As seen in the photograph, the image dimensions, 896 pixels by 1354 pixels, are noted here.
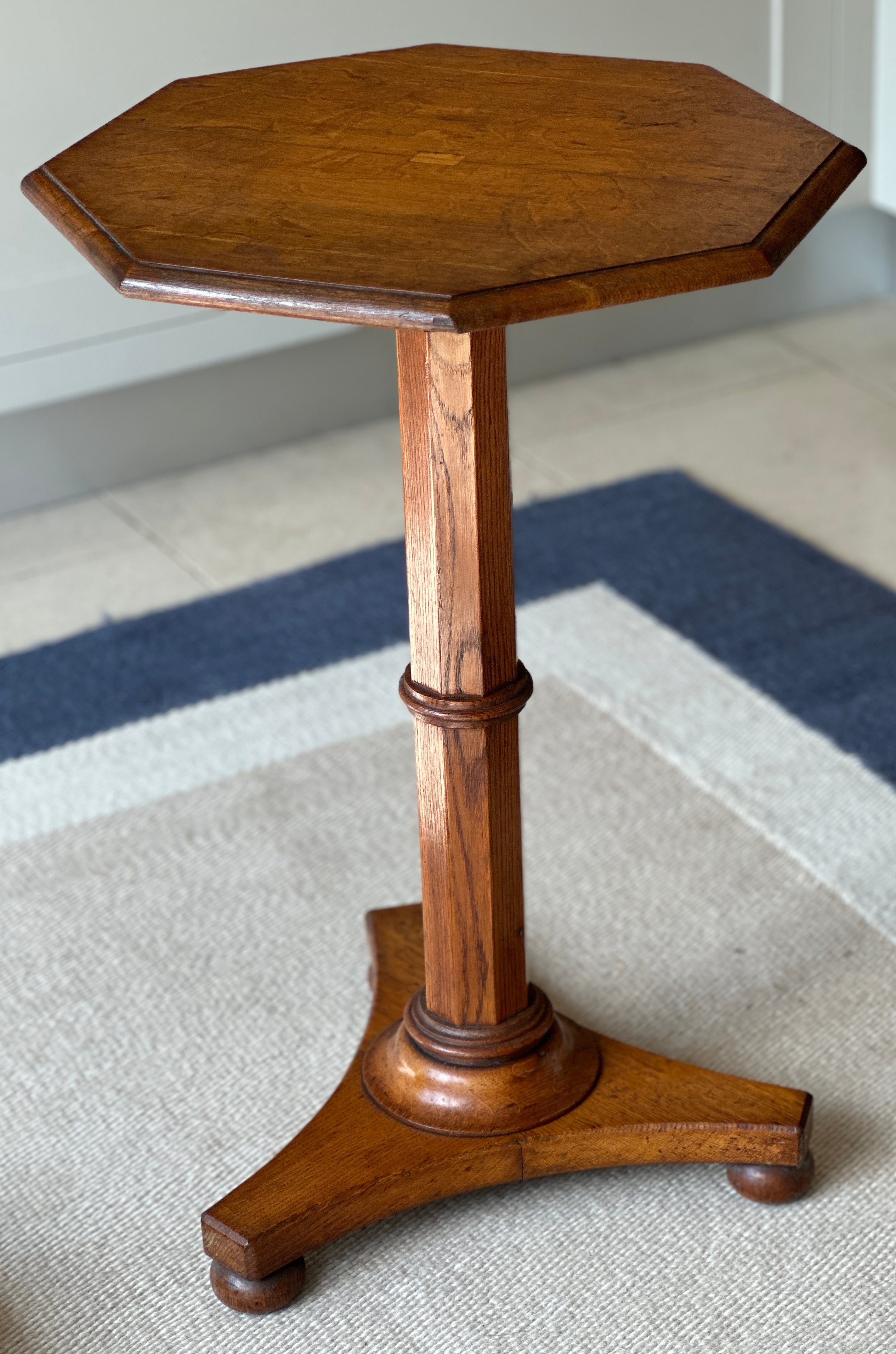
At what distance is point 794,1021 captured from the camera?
4.22ft

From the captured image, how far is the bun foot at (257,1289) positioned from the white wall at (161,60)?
4.46 feet

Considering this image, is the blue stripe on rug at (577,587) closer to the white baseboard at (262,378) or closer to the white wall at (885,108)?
the white baseboard at (262,378)

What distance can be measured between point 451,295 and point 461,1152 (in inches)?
24.0

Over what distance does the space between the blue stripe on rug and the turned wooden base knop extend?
605 millimetres

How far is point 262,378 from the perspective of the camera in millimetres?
2387

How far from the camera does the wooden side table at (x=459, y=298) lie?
0.79 m

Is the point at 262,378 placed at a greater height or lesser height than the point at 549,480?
greater

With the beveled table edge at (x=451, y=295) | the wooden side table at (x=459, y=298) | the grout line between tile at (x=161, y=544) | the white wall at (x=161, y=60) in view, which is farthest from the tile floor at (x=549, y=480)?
the beveled table edge at (x=451, y=295)

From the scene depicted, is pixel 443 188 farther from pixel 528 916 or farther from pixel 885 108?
pixel 885 108

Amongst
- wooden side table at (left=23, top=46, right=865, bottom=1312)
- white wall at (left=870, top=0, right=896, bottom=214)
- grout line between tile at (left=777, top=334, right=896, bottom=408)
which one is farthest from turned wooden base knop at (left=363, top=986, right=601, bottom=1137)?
white wall at (left=870, top=0, right=896, bottom=214)

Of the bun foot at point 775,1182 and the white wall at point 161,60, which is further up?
the white wall at point 161,60

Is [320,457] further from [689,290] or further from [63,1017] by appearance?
[689,290]

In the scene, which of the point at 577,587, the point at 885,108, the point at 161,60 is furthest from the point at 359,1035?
the point at 885,108

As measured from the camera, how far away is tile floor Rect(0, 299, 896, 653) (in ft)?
6.79
